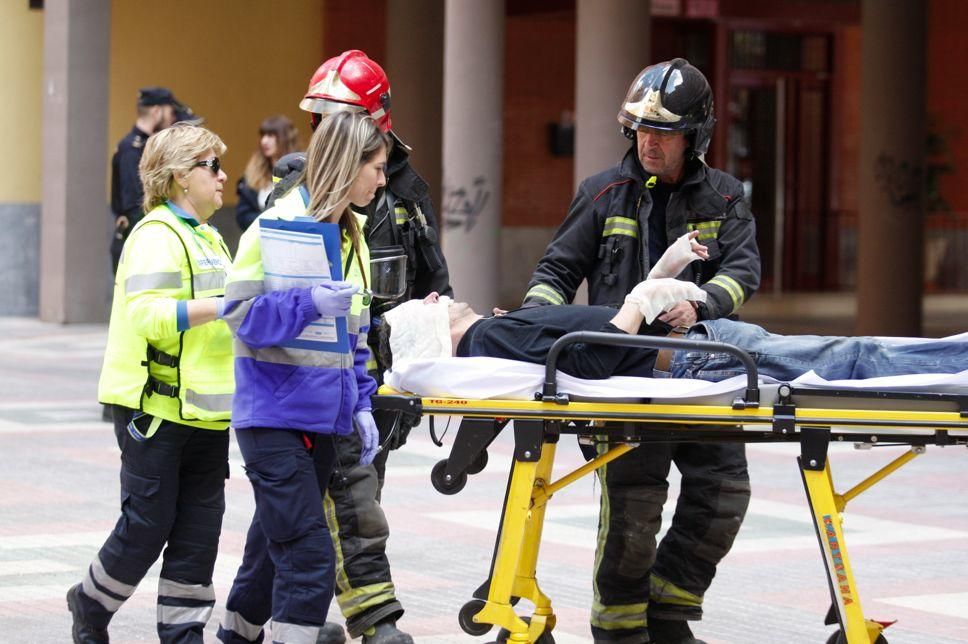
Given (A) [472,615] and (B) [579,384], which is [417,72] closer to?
(A) [472,615]

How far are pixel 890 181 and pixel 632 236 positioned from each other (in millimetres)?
12717

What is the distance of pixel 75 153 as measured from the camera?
20.3 meters

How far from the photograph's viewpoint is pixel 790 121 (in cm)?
2867

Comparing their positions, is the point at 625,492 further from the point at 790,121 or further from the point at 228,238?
the point at 790,121

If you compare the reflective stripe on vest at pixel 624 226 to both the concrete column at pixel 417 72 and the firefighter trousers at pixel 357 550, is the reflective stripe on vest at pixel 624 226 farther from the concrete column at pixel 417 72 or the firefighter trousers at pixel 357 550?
the concrete column at pixel 417 72

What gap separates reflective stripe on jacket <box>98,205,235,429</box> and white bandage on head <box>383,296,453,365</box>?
0.62m

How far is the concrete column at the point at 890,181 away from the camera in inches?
711

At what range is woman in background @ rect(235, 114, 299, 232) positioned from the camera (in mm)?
11727

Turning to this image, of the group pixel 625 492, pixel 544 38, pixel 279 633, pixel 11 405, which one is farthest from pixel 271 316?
pixel 544 38

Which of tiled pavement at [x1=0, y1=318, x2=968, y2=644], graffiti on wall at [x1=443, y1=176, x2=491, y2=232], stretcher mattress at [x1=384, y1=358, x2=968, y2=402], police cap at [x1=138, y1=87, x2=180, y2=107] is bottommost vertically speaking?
tiled pavement at [x1=0, y1=318, x2=968, y2=644]

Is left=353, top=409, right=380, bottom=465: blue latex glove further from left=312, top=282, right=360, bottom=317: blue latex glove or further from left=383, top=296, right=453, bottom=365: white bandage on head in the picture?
left=312, top=282, right=360, bottom=317: blue latex glove

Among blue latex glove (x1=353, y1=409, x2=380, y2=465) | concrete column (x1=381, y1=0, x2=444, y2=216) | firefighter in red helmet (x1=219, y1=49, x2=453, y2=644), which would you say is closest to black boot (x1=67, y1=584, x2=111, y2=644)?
firefighter in red helmet (x1=219, y1=49, x2=453, y2=644)

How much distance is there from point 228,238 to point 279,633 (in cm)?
1843

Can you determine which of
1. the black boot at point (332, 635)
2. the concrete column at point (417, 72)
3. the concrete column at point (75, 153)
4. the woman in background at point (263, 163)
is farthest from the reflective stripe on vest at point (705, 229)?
the concrete column at point (75, 153)
